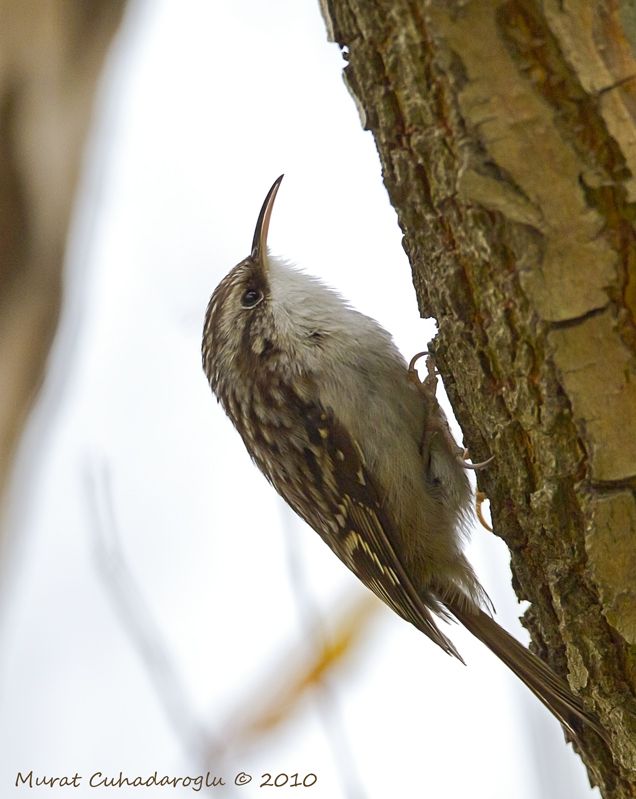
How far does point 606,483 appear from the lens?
4.67 feet

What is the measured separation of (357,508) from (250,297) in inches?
27.5

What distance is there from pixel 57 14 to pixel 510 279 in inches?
44.8

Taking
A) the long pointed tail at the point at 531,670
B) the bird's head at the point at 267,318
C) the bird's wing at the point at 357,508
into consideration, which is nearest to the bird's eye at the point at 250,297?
the bird's head at the point at 267,318

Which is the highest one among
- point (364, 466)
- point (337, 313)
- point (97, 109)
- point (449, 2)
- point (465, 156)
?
point (97, 109)

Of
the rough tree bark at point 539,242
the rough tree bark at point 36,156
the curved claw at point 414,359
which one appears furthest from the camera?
the curved claw at point 414,359

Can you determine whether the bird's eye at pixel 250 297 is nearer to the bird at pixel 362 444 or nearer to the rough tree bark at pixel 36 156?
the bird at pixel 362 444

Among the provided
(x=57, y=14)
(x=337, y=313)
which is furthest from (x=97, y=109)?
(x=337, y=313)

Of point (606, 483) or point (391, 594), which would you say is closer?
point (606, 483)

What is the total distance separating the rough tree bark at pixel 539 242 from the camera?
4.08ft

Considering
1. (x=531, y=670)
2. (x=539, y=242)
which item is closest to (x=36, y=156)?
(x=539, y=242)

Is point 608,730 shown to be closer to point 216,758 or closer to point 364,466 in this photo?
point 364,466

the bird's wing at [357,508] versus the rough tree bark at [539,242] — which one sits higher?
the rough tree bark at [539,242]

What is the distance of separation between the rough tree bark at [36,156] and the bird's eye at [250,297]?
2.74 ft

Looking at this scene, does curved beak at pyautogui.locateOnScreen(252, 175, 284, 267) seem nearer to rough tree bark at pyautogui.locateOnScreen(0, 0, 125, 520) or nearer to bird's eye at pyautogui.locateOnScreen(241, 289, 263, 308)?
bird's eye at pyautogui.locateOnScreen(241, 289, 263, 308)
